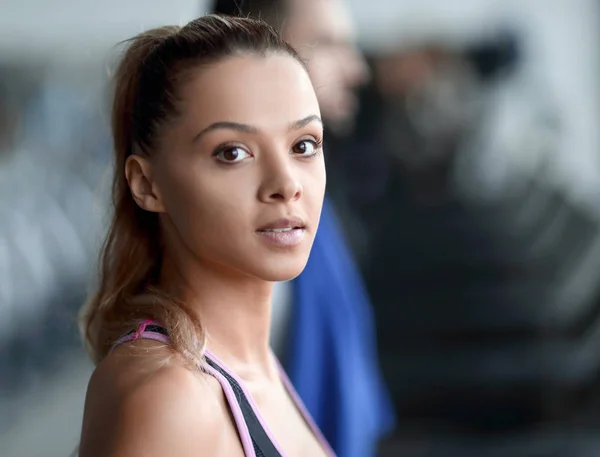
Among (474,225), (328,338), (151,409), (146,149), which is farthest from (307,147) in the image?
(474,225)

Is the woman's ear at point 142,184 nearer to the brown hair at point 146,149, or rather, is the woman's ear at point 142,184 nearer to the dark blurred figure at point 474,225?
the brown hair at point 146,149

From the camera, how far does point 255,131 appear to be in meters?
0.65

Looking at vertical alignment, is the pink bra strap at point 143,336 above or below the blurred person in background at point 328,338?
above

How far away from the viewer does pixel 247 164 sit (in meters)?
0.65

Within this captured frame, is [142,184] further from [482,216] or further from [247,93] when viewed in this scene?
[482,216]

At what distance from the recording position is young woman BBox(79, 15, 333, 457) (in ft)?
1.95

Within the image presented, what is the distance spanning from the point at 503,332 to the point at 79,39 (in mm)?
1877

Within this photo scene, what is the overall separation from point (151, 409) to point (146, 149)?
0.23m

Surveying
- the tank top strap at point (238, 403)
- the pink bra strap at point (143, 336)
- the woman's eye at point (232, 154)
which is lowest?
the tank top strap at point (238, 403)

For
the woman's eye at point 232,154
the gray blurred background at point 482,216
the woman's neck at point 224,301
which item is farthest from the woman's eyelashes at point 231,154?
the gray blurred background at point 482,216

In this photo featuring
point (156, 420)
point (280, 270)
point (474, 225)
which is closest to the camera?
point (156, 420)

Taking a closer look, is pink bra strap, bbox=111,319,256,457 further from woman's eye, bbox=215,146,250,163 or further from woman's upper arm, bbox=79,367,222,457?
woman's eye, bbox=215,146,250,163

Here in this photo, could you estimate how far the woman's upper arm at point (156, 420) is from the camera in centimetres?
57

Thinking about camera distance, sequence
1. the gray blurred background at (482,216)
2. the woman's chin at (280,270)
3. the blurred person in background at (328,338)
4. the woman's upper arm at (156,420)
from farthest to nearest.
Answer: the gray blurred background at (482,216)
the blurred person in background at (328,338)
the woman's chin at (280,270)
the woman's upper arm at (156,420)
